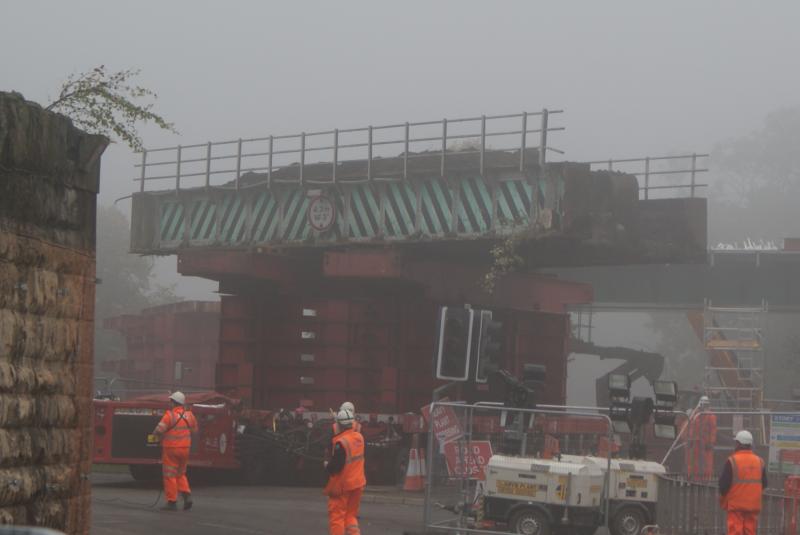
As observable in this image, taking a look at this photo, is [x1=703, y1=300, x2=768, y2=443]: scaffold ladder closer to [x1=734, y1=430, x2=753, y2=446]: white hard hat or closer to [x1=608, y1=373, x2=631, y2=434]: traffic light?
[x1=608, y1=373, x2=631, y2=434]: traffic light

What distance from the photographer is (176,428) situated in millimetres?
16422

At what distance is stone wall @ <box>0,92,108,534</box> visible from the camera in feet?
31.3

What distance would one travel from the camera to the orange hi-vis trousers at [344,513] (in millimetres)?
12748

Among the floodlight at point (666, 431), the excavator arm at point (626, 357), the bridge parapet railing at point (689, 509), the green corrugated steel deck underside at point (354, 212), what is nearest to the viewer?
the bridge parapet railing at point (689, 509)

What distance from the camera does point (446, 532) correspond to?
588 inches

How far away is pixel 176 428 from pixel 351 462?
4.16m

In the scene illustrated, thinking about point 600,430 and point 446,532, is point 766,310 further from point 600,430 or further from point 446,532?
point 446,532

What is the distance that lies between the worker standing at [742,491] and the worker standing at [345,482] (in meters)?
3.62

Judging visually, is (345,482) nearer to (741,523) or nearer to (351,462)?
(351,462)

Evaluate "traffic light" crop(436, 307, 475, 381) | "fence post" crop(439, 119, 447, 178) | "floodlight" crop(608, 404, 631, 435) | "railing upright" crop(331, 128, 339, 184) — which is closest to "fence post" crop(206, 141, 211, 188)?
"railing upright" crop(331, 128, 339, 184)

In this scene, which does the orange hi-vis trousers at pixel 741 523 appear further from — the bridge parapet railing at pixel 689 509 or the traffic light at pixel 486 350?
the traffic light at pixel 486 350

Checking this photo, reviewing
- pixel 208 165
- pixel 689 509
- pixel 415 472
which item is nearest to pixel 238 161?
pixel 208 165

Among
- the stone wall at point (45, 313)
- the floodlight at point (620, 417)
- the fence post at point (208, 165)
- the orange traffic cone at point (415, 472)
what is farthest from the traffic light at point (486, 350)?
the fence post at point (208, 165)

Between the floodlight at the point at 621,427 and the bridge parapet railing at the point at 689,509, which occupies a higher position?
the floodlight at the point at 621,427
